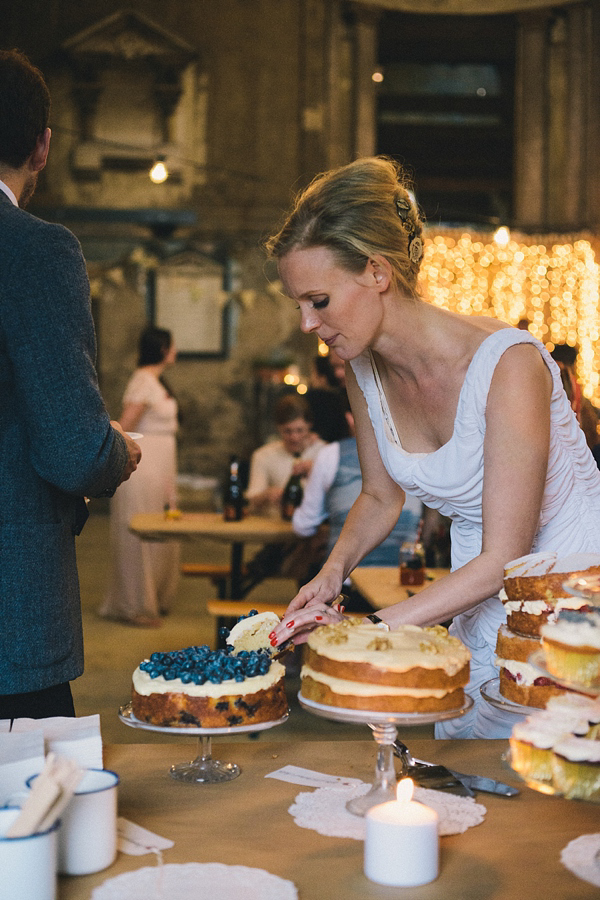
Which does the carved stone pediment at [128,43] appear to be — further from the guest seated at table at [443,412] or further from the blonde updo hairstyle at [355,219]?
the blonde updo hairstyle at [355,219]

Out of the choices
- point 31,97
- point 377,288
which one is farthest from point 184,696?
point 31,97

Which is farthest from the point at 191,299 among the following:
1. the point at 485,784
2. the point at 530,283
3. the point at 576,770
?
the point at 576,770

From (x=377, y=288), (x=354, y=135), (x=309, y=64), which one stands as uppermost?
(x=309, y=64)

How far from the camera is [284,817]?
1.44m

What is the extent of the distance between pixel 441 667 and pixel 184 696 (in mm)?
426

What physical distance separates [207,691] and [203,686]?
0.01m

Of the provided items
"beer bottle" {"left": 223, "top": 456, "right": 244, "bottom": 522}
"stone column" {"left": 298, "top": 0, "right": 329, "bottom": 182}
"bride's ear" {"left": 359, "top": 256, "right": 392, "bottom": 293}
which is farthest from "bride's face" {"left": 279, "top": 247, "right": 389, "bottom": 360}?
"stone column" {"left": 298, "top": 0, "right": 329, "bottom": 182}

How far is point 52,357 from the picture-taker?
1.74 m

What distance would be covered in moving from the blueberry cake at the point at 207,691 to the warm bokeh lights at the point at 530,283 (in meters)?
11.2

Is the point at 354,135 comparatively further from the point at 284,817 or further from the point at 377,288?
the point at 284,817

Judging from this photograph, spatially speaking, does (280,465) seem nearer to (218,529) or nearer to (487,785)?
(218,529)

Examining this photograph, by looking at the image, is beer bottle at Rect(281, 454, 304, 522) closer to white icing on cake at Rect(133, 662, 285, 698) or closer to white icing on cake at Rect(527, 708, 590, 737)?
white icing on cake at Rect(133, 662, 285, 698)

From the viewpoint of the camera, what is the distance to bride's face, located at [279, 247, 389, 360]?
6.25ft

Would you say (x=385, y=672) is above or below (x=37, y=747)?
above
